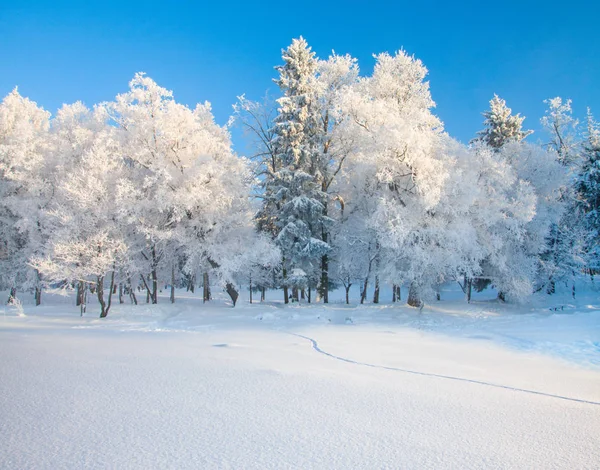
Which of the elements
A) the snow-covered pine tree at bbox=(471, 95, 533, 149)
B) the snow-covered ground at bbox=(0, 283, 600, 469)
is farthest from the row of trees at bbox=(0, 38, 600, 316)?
the snow-covered ground at bbox=(0, 283, 600, 469)

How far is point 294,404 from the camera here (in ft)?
15.3

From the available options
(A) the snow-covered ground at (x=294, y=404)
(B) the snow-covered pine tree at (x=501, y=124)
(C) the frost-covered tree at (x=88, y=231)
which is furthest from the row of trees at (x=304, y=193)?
(A) the snow-covered ground at (x=294, y=404)

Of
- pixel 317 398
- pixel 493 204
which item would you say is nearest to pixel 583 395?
pixel 317 398

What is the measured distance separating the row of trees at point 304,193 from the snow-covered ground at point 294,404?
30.6 feet

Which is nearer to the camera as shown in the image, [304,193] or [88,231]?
[88,231]

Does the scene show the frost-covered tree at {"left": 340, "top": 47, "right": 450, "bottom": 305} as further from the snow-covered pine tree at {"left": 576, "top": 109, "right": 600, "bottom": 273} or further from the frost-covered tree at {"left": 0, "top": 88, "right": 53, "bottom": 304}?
the frost-covered tree at {"left": 0, "top": 88, "right": 53, "bottom": 304}

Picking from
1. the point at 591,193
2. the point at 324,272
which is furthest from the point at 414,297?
the point at 591,193

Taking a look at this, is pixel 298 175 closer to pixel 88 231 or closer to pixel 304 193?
pixel 304 193

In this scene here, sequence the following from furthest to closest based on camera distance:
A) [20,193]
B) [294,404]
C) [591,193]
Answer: [20,193] < [591,193] < [294,404]

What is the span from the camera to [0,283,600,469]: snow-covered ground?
10.7ft

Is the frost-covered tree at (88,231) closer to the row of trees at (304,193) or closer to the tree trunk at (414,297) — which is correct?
the row of trees at (304,193)

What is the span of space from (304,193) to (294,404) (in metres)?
19.1

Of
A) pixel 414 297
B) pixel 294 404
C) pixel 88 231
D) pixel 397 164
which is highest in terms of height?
pixel 397 164

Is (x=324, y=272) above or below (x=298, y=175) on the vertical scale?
below
